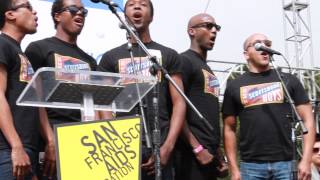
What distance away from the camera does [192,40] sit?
4.82 meters

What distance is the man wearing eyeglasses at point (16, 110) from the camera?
10.9 ft

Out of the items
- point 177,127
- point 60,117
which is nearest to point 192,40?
point 177,127

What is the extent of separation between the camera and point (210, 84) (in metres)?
4.51

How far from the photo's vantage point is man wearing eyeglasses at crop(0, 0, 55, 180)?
3.33 meters

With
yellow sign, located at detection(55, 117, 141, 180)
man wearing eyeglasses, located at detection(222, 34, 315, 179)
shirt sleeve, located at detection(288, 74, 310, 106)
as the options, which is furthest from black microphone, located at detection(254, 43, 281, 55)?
yellow sign, located at detection(55, 117, 141, 180)

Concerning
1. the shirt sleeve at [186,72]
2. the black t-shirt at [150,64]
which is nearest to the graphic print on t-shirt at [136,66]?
the black t-shirt at [150,64]

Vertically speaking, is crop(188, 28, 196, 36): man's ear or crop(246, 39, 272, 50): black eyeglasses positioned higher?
crop(188, 28, 196, 36): man's ear

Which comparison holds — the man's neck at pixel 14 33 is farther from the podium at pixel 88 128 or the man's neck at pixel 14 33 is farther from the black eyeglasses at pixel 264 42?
the black eyeglasses at pixel 264 42

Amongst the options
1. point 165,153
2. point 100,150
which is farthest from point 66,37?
point 100,150

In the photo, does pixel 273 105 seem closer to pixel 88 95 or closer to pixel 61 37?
pixel 61 37

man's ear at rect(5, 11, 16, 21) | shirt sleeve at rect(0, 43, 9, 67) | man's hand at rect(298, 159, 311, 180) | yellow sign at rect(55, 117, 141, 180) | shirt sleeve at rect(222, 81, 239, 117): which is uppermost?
man's ear at rect(5, 11, 16, 21)

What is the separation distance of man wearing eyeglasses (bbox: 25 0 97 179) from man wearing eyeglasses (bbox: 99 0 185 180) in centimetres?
22

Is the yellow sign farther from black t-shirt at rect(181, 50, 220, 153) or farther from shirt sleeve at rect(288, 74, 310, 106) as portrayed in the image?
shirt sleeve at rect(288, 74, 310, 106)

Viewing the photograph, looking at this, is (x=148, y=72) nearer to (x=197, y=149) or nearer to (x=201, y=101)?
(x=201, y=101)
